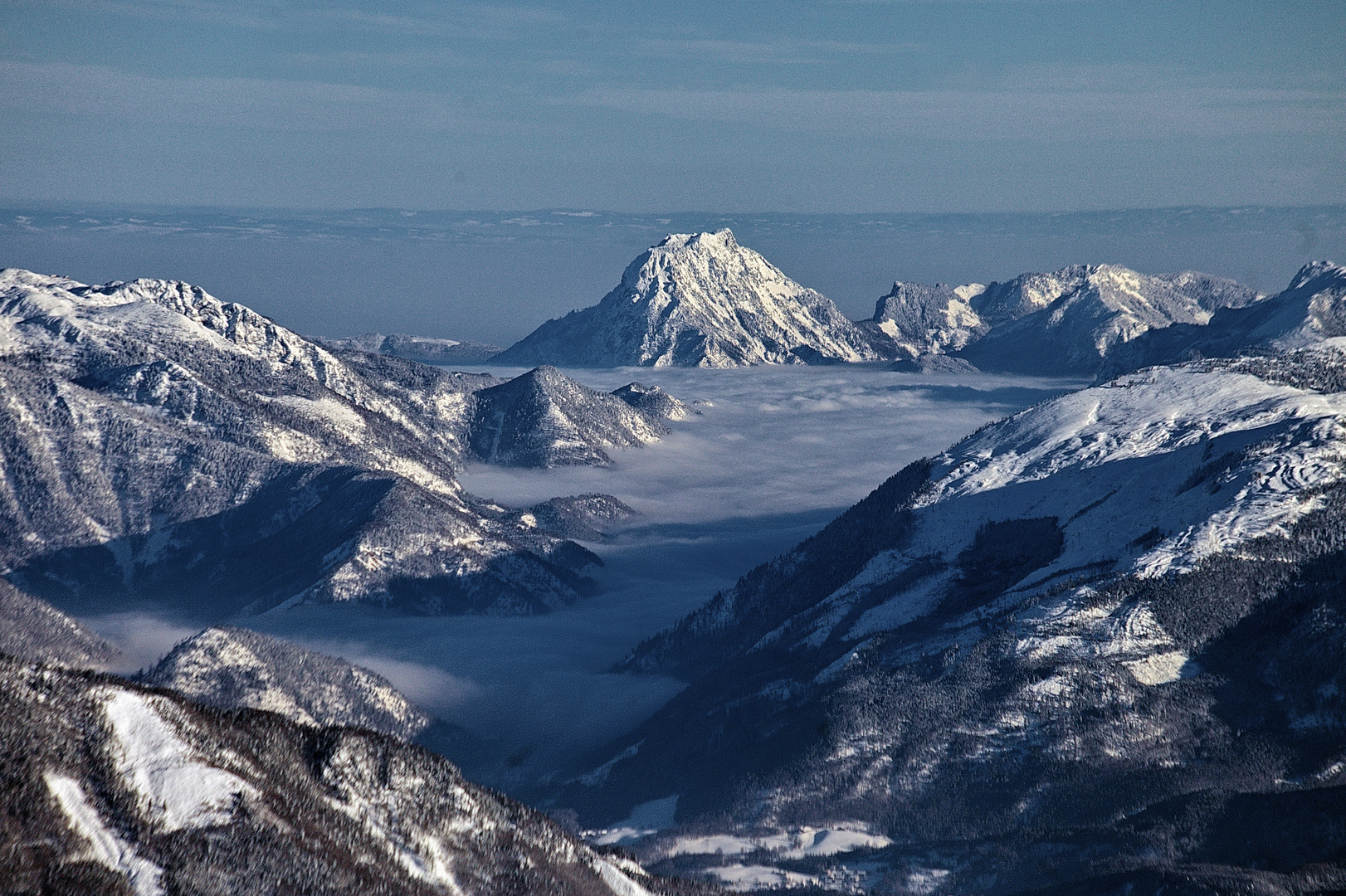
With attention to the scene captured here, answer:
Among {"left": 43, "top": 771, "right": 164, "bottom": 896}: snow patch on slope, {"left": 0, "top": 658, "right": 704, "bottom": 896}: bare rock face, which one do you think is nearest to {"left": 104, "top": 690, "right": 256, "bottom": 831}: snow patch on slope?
{"left": 0, "top": 658, "right": 704, "bottom": 896}: bare rock face

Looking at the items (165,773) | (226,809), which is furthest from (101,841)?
(226,809)

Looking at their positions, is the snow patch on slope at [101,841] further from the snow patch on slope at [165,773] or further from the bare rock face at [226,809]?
the snow patch on slope at [165,773]

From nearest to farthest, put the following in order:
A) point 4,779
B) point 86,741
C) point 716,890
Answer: point 4,779
point 86,741
point 716,890

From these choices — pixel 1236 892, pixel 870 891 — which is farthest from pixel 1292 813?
pixel 870 891

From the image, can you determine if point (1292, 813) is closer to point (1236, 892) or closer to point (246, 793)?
point (1236, 892)

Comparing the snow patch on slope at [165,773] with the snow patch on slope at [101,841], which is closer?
the snow patch on slope at [101,841]

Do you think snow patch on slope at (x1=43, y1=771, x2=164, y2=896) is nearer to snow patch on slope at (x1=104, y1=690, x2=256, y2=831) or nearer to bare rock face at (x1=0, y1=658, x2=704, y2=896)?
bare rock face at (x1=0, y1=658, x2=704, y2=896)

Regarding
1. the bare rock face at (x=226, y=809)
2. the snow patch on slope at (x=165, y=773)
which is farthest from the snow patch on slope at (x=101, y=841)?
the snow patch on slope at (x=165, y=773)

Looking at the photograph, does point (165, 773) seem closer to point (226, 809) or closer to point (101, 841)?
point (226, 809)
